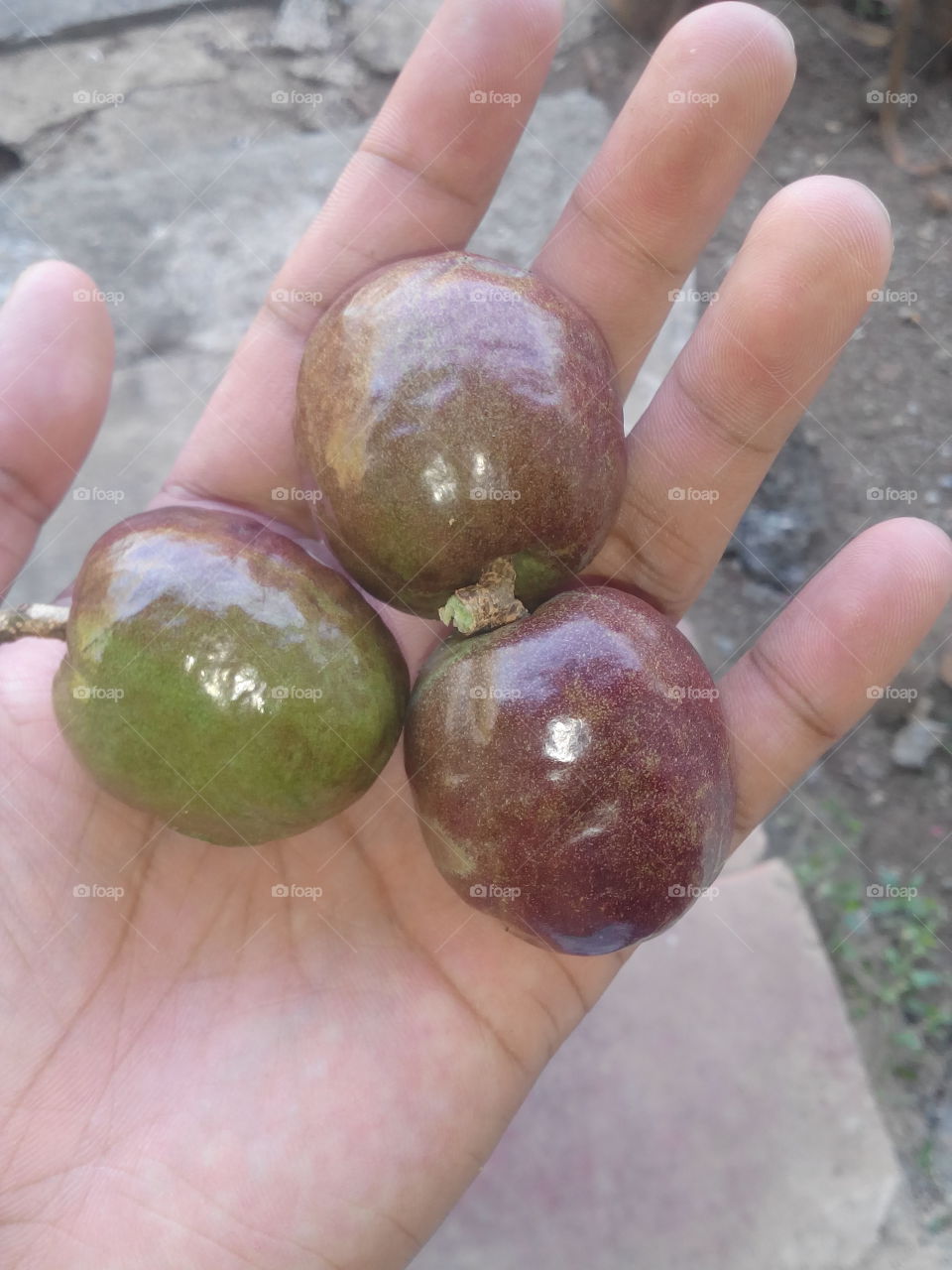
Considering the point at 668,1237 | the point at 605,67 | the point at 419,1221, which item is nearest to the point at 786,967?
the point at 668,1237

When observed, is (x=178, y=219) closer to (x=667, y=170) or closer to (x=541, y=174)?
(x=541, y=174)

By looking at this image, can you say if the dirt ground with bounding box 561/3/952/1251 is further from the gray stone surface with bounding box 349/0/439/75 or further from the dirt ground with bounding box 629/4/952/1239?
the gray stone surface with bounding box 349/0/439/75

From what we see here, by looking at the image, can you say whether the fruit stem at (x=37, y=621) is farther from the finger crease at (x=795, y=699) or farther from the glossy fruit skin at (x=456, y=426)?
the finger crease at (x=795, y=699)

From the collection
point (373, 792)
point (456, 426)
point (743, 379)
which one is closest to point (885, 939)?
point (373, 792)

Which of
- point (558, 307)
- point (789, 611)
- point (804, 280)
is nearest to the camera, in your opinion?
point (558, 307)

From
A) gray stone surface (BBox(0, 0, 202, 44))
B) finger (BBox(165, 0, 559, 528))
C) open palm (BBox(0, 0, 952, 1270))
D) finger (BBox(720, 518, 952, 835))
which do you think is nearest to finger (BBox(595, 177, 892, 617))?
open palm (BBox(0, 0, 952, 1270))

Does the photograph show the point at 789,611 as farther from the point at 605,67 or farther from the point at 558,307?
the point at 605,67
